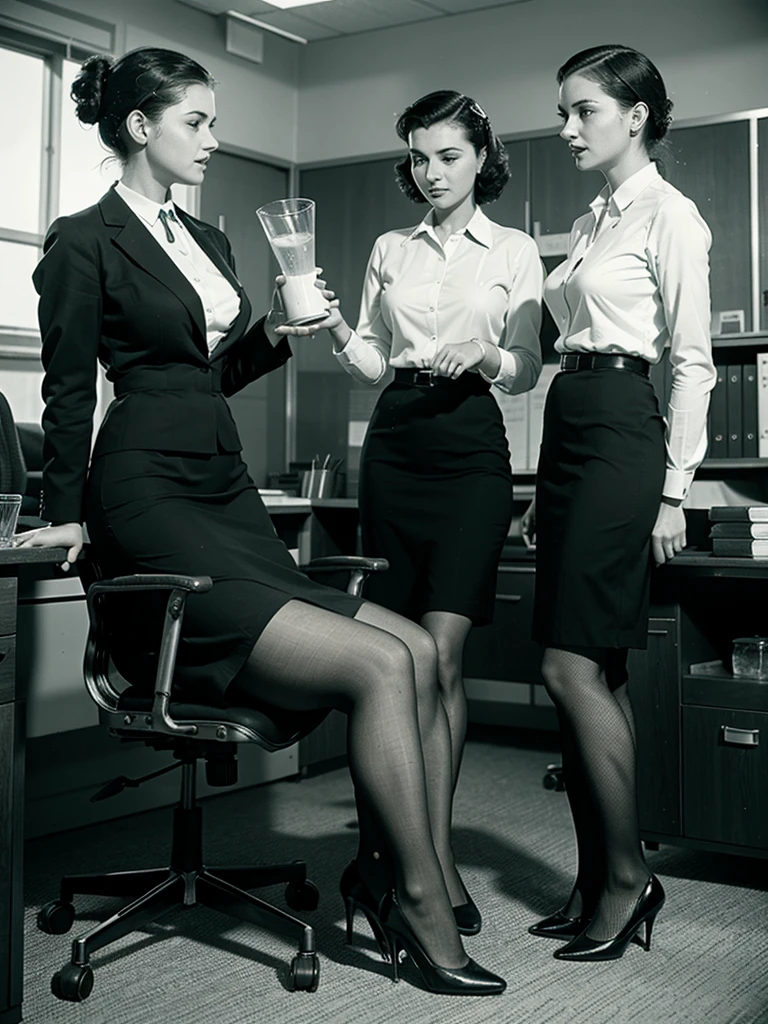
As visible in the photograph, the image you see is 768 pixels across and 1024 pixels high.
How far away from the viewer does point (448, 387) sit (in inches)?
96.7

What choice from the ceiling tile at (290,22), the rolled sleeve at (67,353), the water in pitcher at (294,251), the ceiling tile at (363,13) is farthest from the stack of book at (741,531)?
the ceiling tile at (290,22)

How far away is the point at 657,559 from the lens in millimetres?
2244

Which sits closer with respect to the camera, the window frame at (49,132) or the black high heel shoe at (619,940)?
the black high heel shoe at (619,940)

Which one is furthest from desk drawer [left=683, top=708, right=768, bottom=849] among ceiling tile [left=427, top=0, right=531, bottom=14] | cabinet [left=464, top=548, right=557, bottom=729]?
ceiling tile [left=427, top=0, right=531, bottom=14]

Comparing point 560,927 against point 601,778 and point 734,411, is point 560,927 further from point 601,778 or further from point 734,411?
point 734,411

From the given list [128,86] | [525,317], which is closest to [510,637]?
[525,317]

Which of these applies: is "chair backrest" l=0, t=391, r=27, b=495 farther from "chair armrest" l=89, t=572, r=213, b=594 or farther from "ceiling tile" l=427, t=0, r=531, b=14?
"ceiling tile" l=427, t=0, r=531, b=14

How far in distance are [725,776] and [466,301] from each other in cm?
121

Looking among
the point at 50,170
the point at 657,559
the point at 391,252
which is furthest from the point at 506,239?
the point at 50,170

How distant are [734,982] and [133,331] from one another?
1.60m

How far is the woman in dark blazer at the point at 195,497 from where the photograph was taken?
6.34 ft

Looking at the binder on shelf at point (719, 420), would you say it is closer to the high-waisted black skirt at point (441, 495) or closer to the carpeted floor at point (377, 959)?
the carpeted floor at point (377, 959)

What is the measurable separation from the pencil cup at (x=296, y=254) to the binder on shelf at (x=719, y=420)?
1987 mm

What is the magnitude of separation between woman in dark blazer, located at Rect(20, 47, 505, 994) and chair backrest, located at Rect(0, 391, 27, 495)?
0.70 meters
